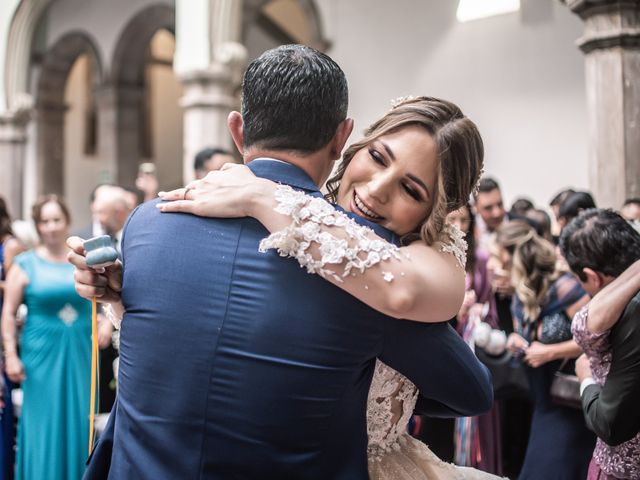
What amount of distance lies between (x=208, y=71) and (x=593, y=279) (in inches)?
250

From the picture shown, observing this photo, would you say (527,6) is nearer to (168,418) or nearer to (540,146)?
(540,146)

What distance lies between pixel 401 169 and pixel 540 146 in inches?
310

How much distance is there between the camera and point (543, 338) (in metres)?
4.14

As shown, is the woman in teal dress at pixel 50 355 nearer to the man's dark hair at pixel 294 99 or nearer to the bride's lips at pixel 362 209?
the bride's lips at pixel 362 209

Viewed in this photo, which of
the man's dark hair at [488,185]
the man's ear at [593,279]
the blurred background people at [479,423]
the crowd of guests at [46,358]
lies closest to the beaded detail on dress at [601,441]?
the man's ear at [593,279]

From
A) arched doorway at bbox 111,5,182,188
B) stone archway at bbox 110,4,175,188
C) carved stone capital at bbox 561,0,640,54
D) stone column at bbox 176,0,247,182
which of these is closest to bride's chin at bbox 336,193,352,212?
carved stone capital at bbox 561,0,640,54

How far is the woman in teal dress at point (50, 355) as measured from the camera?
15.6 feet

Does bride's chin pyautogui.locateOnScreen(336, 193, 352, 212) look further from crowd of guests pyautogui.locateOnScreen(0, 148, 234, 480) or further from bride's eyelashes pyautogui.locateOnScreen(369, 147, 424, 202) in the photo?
crowd of guests pyautogui.locateOnScreen(0, 148, 234, 480)

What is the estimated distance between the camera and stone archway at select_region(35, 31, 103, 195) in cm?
1473

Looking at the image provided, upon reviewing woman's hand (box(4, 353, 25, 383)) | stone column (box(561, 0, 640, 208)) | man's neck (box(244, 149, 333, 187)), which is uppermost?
stone column (box(561, 0, 640, 208))

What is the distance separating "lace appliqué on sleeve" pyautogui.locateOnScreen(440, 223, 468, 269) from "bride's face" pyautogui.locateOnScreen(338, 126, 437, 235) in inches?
2.5

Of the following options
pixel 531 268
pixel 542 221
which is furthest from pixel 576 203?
pixel 542 221

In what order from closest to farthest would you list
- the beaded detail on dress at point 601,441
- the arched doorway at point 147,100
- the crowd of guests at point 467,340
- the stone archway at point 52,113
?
the beaded detail on dress at point 601,441 → the crowd of guests at point 467,340 → the arched doorway at point 147,100 → the stone archway at point 52,113

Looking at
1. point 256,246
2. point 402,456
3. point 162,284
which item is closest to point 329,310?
point 256,246
